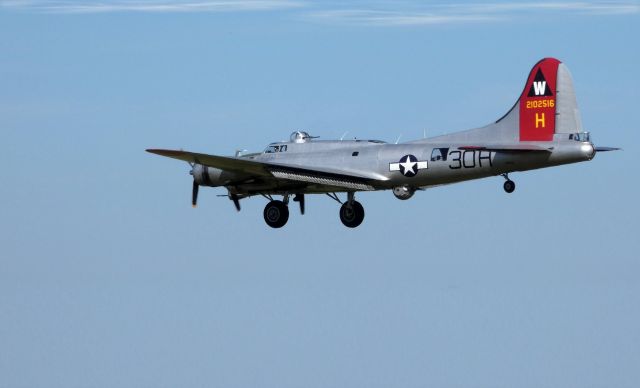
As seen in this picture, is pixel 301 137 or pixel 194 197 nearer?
pixel 301 137

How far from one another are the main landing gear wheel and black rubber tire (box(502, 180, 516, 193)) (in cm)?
970

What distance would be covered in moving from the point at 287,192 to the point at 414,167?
250 inches

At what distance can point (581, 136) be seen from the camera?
6181cm

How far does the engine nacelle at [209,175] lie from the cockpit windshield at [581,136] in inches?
523

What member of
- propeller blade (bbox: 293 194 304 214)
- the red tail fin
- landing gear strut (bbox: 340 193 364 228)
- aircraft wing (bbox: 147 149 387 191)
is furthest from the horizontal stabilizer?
the red tail fin

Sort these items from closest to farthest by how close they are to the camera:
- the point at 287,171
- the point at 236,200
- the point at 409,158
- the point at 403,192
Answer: the point at 409,158 → the point at 403,192 → the point at 287,171 → the point at 236,200

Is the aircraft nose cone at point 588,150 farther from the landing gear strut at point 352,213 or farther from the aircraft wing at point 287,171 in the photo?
the landing gear strut at point 352,213

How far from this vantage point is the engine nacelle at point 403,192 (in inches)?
2554

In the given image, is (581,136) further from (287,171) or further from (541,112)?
(287,171)

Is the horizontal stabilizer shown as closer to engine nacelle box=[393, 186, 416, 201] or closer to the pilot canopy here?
the pilot canopy

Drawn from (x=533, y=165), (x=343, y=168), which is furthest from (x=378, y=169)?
(x=533, y=165)

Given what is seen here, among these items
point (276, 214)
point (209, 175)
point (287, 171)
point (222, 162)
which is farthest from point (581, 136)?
point (209, 175)

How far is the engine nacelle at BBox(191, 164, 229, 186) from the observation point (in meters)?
68.1

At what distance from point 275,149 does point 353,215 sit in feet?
12.5
